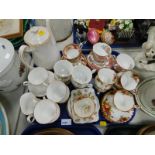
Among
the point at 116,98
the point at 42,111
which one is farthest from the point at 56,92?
the point at 116,98

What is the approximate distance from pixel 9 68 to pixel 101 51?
0.90ft

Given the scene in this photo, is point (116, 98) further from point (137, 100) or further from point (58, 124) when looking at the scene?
point (58, 124)

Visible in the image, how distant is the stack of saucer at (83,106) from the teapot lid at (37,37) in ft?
0.58

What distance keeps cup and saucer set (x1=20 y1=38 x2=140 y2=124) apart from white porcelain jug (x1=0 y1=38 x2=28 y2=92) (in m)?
0.04

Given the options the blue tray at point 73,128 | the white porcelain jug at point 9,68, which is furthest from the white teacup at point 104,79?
the white porcelain jug at point 9,68

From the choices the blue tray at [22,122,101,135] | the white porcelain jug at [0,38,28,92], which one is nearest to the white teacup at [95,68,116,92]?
the blue tray at [22,122,101,135]

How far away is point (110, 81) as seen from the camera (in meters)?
0.66

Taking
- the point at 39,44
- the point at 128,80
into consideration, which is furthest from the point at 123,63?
the point at 39,44

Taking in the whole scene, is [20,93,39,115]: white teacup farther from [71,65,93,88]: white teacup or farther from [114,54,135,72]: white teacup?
[114,54,135,72]: white teacup

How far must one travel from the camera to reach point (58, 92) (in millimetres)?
655

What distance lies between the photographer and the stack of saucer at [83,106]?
628 mm

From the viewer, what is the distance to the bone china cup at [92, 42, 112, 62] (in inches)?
26.7

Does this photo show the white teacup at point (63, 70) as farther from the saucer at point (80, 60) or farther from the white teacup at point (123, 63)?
the white teacup at point (123, 63)

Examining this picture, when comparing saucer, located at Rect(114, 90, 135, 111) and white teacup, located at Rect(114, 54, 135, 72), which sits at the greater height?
white teacup, located at Rect(114, 54, 135, 72)
